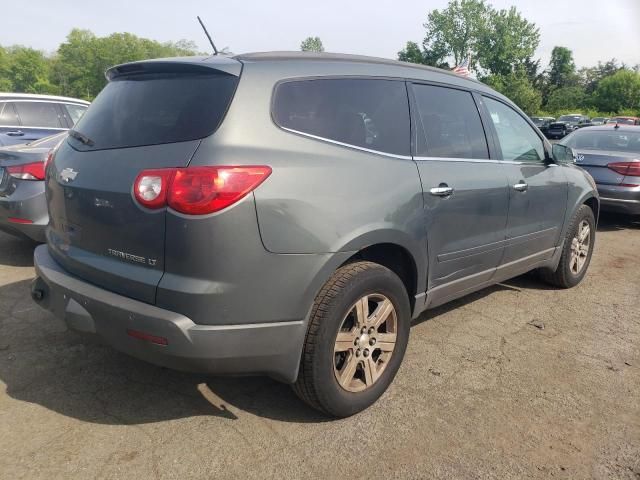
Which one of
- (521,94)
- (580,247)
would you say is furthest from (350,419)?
(521,94)

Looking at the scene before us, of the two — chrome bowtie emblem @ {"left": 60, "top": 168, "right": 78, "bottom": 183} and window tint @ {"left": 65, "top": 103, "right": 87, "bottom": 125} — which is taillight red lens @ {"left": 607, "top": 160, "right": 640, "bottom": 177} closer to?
chrome bowtie emblem @ {"left": 60, "top": 168, "right": 78, "bottom": 183}

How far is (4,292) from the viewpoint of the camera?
13.9 ft

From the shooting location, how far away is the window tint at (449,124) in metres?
3.15

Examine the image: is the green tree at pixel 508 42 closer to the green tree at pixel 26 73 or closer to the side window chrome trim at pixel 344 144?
the green tree at pixel 26 73

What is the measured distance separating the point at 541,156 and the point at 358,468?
3.00 metres

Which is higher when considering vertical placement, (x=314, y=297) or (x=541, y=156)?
(x=541, y=156)

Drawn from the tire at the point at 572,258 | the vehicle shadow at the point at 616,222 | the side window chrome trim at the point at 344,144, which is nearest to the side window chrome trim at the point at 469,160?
the side window chrome trim at the point at 344,144

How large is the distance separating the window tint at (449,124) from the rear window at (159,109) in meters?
1.25

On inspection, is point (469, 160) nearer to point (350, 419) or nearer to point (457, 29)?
point (350, 419)

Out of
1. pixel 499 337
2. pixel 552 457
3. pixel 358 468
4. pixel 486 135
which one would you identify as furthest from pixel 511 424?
pixel 486 135

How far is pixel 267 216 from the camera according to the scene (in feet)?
7.20

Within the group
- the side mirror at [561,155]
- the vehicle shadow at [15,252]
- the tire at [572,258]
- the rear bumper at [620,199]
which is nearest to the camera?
the side mirror at [561,155]

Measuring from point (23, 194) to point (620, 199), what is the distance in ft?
23.7

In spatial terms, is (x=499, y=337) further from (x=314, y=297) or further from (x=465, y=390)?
(x=314, y=297)
